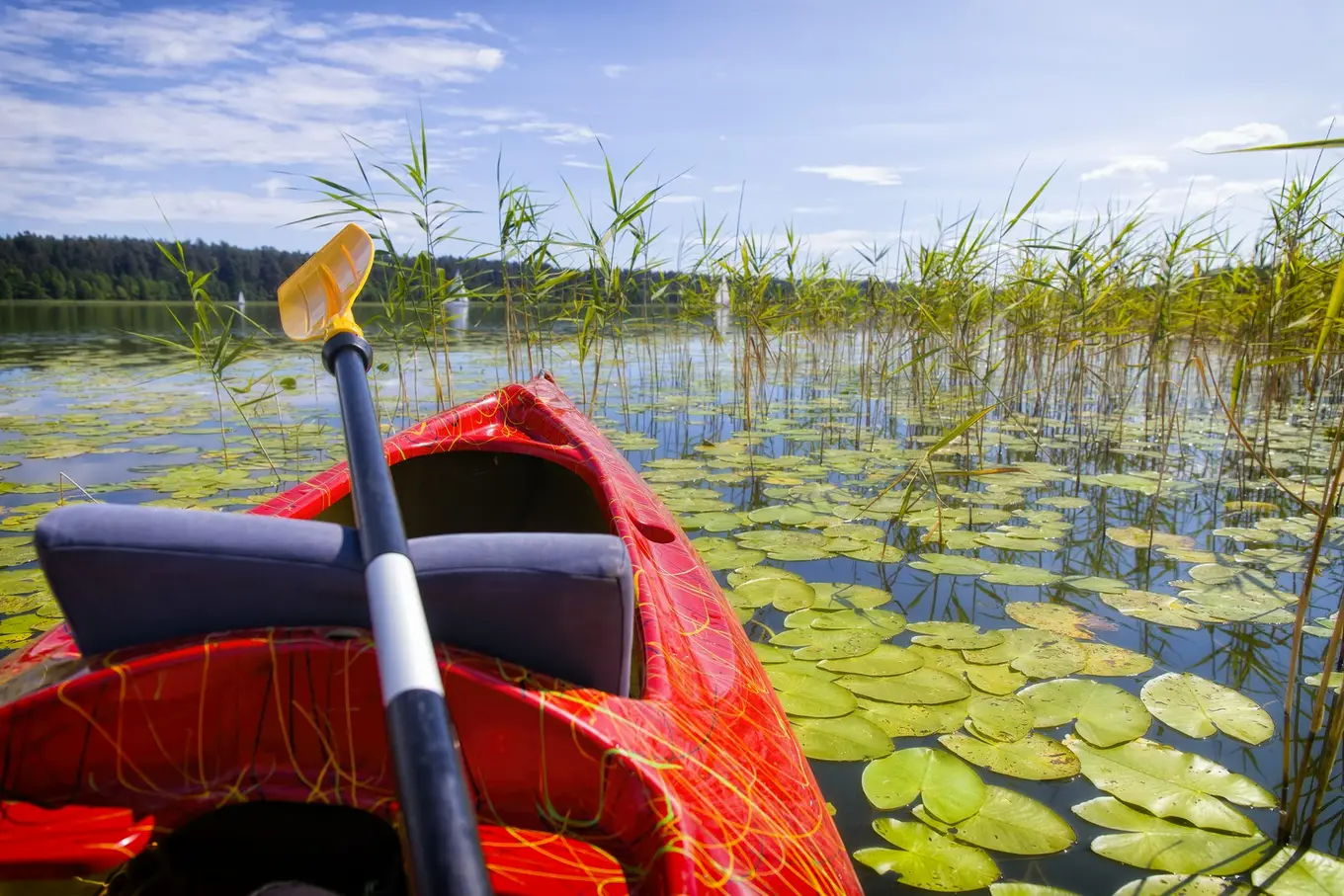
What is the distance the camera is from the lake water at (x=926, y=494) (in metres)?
1.79

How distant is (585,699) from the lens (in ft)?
2.09

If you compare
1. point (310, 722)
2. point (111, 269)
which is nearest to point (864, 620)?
point (310, 722)

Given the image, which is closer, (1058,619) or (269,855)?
(269,855)

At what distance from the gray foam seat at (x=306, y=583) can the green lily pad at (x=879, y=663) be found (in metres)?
1.21

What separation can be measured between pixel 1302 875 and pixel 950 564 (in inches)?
50.6

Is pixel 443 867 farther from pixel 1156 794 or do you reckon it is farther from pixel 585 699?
pixel 1156 794

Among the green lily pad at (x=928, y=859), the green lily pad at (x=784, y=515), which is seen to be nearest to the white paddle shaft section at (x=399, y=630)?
the green lily pad at (x=928, y=859)

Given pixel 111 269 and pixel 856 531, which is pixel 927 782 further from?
pixel 111 269

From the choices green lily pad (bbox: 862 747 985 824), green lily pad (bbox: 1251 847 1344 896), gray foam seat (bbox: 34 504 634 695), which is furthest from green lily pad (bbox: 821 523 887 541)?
gray foam seat (bbox: 34 504 634 695)

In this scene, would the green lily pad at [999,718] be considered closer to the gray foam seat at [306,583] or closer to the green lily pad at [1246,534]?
the gray foam seat at [306,583]

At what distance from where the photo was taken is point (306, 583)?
631 mm

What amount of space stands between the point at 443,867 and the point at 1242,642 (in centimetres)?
222

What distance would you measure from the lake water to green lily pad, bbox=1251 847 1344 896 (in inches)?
4.1

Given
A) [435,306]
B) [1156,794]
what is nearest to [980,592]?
[1156,794]
